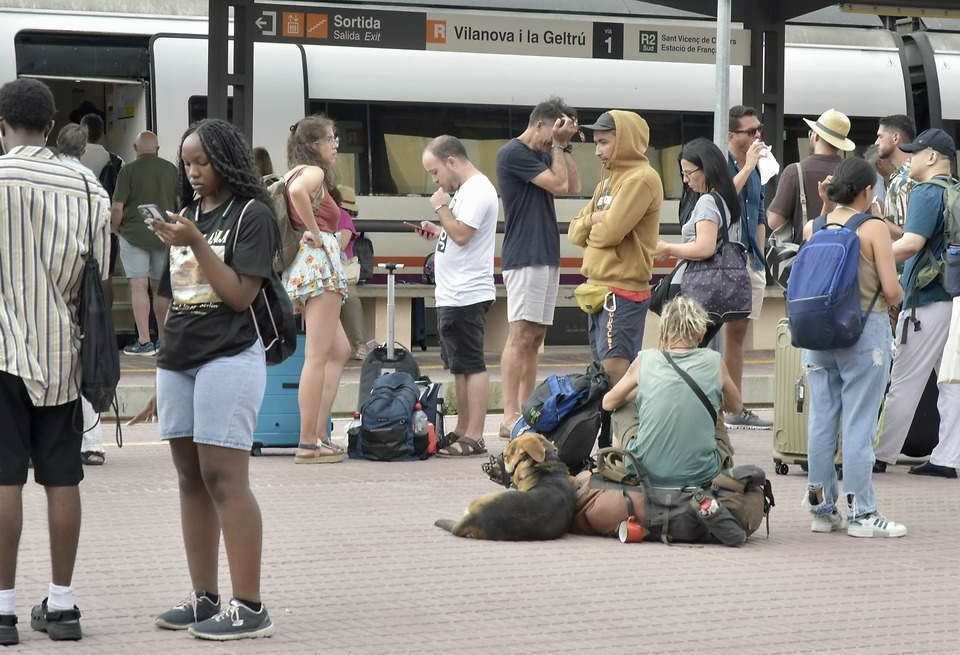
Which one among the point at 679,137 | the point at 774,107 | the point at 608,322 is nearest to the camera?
the point at 608,322

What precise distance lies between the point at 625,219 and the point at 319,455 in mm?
2214

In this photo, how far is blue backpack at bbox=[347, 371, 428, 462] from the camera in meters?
9.62

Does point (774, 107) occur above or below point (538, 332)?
above

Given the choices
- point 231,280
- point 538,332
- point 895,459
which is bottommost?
point 895,459

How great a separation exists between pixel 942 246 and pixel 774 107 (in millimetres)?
6326

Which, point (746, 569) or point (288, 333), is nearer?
point (288, 333)

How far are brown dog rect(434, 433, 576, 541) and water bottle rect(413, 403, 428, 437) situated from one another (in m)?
2.38

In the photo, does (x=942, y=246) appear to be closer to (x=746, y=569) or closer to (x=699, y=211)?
(x=699, y=211)

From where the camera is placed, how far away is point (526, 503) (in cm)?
726

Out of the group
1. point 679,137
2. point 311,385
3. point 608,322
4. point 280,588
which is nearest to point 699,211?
point 608,322

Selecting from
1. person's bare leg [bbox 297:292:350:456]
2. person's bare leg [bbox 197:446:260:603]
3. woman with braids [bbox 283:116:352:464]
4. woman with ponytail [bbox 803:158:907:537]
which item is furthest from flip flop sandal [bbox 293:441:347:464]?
person's bare leg [bbox 197:446:260:603]

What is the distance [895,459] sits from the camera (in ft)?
31.6

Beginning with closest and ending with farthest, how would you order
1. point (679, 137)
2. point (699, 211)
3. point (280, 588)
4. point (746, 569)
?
point (280, 588), point (746, 569), point (699, 211), point (679, 137)

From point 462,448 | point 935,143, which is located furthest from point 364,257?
point 935,143
